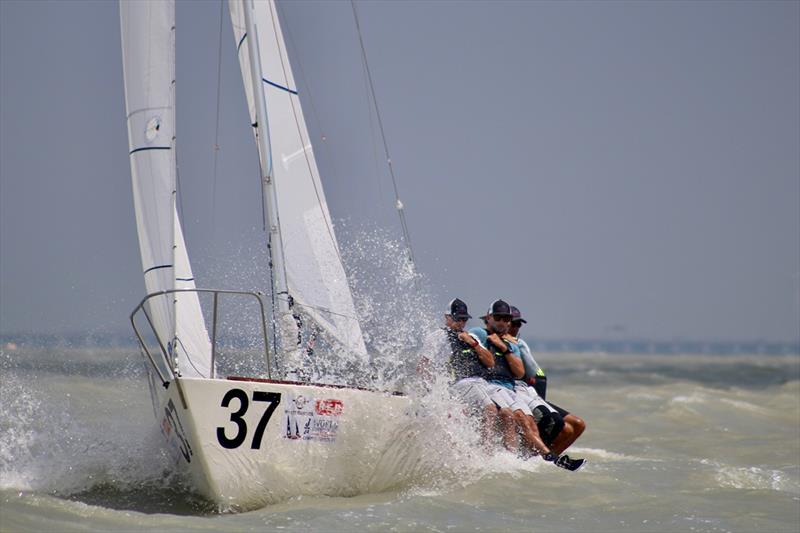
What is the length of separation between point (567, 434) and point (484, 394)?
3.46 feet

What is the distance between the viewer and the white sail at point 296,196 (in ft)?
35.7

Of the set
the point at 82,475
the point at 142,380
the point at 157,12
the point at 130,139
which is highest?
the point at 157,12

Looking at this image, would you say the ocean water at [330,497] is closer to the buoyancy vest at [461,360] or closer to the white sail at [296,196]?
the buoyancy vest at [461,360]

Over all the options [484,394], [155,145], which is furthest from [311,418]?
[155,145]

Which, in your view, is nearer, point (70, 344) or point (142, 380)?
point (142, 380)

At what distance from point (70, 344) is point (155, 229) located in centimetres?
340

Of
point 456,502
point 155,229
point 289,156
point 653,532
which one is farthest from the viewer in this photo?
point 289,156

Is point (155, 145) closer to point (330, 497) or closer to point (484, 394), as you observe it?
point (330, 497)

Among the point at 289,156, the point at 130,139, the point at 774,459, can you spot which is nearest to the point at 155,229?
the point at 130,139

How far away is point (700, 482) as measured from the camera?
10133 millimetres

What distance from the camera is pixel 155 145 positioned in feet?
31.1

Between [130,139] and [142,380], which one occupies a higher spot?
[130,139]

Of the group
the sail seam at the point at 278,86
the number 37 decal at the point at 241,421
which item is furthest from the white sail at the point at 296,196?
the number 37 decal at the point at 241,421

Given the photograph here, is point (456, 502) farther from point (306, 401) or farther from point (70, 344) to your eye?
point (70, 344)
